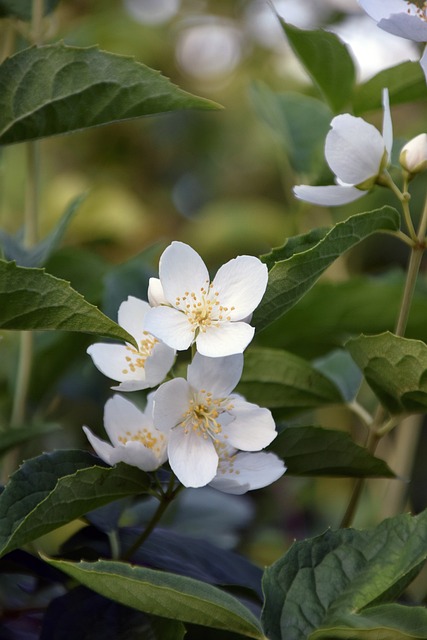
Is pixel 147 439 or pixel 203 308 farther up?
pixel 203 308

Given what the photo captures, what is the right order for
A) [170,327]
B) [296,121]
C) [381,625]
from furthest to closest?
[296,121] < [170,327] < [381,625]

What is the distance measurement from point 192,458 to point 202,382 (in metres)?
0.05

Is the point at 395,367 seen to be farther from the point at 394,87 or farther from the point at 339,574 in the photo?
the point at 394,87

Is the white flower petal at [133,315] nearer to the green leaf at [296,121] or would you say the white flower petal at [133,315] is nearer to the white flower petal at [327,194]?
the white flower petal at [327,194]

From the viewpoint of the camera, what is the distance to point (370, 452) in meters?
0.67

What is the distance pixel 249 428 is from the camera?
60 centimetres

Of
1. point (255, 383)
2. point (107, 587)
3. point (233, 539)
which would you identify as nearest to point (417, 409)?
point (255, 383)

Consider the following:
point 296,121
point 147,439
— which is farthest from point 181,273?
point 296,121

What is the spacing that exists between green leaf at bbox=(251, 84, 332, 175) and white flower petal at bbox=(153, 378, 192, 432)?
0.52m

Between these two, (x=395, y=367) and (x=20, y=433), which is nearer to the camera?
(x=395, y=367)

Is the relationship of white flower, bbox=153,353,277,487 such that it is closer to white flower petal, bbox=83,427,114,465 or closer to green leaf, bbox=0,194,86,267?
white flower petal, bbox=83,427,114,465

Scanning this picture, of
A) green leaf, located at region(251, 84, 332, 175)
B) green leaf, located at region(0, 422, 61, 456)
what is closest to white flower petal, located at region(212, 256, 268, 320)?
green leaf, located at region(0, 422, 61, 456)

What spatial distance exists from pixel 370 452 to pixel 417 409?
0.16ft

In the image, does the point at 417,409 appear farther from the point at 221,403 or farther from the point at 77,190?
the point at 77,190
